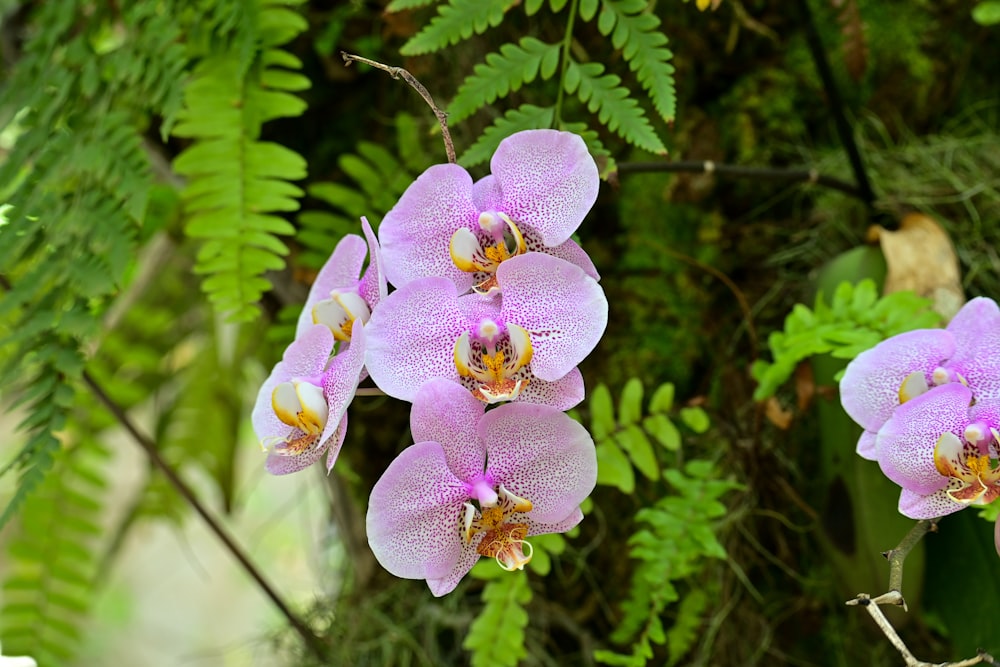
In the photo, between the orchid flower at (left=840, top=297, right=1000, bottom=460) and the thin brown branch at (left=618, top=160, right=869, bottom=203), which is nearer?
the orchid flower at (left=840, top=297, right=1000, bottom=460)

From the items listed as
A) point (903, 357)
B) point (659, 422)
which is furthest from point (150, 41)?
point (903, 357)

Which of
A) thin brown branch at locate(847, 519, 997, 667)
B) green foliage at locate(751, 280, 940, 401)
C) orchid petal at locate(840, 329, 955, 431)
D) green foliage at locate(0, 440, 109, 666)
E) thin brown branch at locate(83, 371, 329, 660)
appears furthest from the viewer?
green foliage at locate(0, 440, 109, 666)

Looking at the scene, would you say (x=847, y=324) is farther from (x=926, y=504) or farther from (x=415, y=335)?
(x=415, y=335)

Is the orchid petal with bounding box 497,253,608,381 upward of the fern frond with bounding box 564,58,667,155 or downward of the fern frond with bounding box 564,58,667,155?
downward

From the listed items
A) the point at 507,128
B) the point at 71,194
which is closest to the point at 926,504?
the point at 507,128

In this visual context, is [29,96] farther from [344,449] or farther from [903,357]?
[903,357]

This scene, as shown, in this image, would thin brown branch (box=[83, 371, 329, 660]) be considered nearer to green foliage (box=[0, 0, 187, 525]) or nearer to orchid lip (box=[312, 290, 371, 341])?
green foliage (box=[0, 0, 187, 525])

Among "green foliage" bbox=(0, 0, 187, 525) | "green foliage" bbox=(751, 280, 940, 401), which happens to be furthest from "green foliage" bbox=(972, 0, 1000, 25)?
"green foliage" bbox=(0, 0, 187, 525)
